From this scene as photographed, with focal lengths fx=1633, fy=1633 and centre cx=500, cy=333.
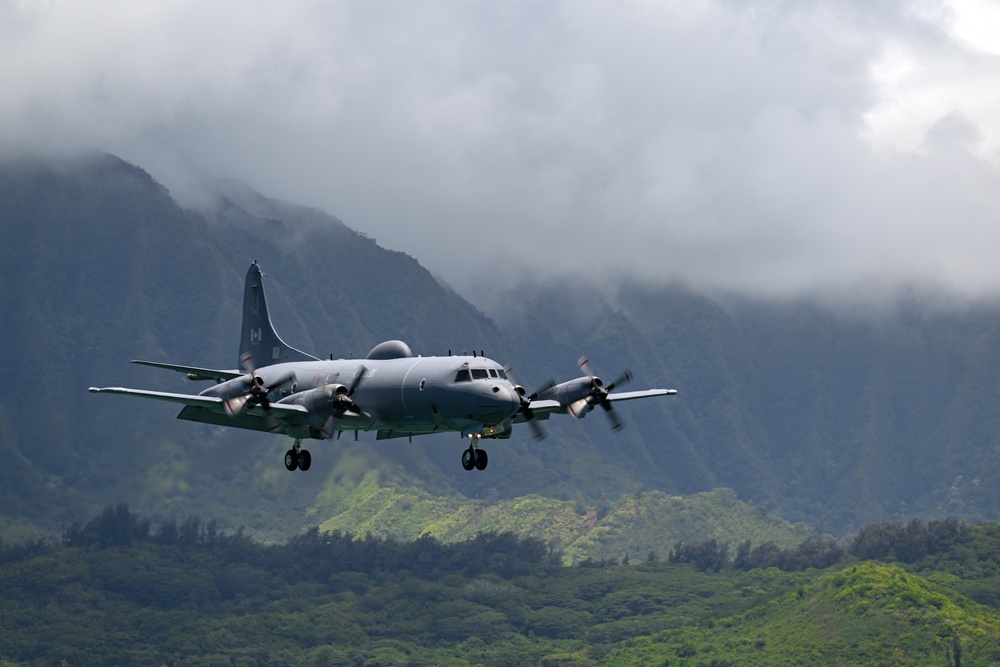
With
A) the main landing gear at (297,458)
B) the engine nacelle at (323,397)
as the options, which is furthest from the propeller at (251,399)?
the main landing gear at (297,458)

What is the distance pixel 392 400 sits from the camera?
9731 centimetres

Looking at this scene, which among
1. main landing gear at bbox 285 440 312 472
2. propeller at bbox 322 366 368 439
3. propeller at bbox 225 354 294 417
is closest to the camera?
propeller at bbox 322 366 368 439

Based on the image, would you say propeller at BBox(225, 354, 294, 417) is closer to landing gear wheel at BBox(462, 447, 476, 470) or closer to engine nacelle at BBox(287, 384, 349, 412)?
engine nacelle at BBox(287, 384, 349, 412)

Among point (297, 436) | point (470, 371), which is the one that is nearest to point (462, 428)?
point (470, 371)

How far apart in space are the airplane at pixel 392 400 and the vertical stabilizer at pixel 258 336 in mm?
13798

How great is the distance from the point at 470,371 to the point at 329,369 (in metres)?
A: 12.1

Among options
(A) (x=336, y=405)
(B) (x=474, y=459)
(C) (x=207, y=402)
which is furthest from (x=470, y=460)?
(C) (x=207, y=402)

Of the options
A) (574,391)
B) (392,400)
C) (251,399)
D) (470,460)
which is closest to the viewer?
(470,460)

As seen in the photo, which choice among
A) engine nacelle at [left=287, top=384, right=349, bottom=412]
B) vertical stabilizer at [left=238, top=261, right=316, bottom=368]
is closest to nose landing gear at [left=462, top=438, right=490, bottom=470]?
engine nacelle at [left=287, top=384, right=349, bottom=412]

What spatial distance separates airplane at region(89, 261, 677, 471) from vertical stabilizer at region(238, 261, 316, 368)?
13798 mm

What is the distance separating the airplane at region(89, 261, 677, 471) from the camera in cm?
9469

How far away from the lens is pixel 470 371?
95250 millimetres

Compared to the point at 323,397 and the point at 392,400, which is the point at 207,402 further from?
the point at 392,400

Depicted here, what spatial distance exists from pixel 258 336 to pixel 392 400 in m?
24.9
